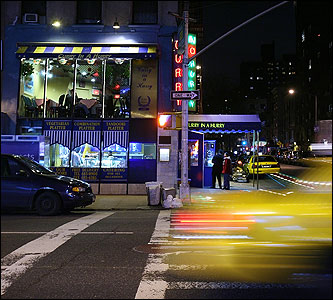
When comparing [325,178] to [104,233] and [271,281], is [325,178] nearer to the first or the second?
[271,281]

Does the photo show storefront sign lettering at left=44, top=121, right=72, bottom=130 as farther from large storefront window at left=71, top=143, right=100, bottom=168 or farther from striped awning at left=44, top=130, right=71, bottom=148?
large storefront window at left=71, top=143, right=100, bottom=168

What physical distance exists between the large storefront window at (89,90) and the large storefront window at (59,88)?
0.38m

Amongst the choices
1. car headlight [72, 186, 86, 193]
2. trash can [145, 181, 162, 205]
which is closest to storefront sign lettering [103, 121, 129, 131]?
trash can [145, 181, 162, 205]

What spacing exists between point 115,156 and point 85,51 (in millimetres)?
4938

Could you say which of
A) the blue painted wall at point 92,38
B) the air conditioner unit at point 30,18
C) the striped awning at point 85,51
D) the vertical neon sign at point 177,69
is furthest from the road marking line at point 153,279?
the air conditioner unit at point 30,18

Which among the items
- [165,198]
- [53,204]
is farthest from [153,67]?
[53,204]

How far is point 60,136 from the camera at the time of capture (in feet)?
58.1

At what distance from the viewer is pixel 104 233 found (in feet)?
25.8

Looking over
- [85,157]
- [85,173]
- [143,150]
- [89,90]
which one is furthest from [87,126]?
[143,150]

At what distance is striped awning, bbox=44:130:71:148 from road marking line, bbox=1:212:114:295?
8.96 metres

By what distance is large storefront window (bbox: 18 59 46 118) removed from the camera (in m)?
18.1

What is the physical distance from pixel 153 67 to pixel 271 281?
15.4 meters

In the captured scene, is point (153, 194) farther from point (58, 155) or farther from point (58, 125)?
point (58, 125)

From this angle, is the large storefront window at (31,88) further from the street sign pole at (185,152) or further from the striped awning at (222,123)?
the street sign pole at (185,152)
